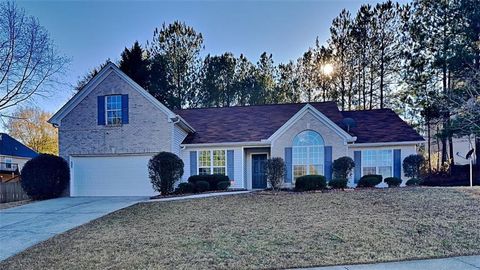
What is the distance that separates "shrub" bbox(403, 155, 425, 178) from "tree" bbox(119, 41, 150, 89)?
24.4m

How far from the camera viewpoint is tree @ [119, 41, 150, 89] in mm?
33438

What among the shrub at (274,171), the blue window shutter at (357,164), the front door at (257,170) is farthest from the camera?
the front door at (257,170)

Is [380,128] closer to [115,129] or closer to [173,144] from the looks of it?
[173,144]

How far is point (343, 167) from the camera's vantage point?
16031mm

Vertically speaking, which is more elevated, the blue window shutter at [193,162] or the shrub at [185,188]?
the blue window shutter at [193,162]

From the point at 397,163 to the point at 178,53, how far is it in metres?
23.4

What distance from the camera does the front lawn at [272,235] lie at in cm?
655

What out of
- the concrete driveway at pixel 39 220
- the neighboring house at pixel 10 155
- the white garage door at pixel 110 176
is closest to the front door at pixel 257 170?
the white garage door at pixel 110 176

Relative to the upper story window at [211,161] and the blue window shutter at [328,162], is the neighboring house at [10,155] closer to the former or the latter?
the upper story window at [211,161]

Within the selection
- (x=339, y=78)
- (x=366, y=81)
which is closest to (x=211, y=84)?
(x=339, y=78)

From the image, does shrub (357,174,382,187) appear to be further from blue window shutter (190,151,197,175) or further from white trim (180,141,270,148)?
blue window shutter (190,151,197,175)

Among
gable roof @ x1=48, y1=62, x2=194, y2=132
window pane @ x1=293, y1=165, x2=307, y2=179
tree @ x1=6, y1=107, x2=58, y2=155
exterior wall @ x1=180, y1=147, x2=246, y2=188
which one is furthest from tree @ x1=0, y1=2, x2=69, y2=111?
tree @ x1=6, y1=107, x2=58, y2=155

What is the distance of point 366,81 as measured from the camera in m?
30.1

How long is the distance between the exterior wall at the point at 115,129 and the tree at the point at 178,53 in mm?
15923
